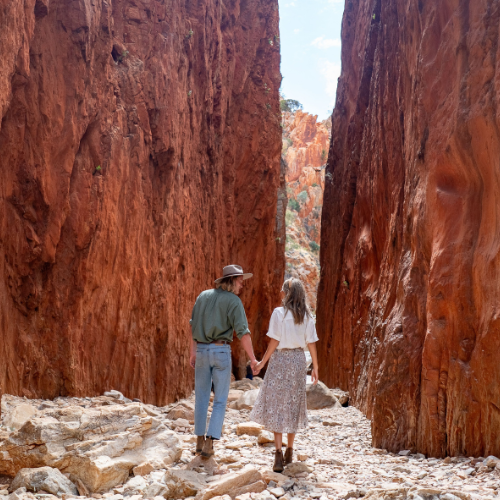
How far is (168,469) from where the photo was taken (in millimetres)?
5055

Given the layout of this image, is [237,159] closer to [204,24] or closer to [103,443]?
[204,24]

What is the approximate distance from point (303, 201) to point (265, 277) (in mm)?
38661

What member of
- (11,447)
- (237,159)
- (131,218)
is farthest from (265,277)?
(11,447)

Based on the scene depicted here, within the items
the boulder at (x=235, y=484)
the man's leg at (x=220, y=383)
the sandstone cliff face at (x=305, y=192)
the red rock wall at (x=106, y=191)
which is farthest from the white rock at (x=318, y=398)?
the sandstone cliff face at (x=305, y=192)

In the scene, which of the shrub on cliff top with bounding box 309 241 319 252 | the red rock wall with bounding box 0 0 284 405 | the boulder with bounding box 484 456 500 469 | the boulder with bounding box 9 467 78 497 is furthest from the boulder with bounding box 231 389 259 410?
the shrub on cliff top with bounding box 309 241 319 252

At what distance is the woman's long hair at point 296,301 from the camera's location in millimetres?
5555

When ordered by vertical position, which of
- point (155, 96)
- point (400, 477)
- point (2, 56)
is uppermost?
point (155, 96)

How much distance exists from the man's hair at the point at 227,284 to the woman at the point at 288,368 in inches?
21.4

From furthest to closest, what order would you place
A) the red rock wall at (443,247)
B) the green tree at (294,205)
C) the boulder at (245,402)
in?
the green tree at (294,205), the boulder at (245,402), the red rock wall at (443,247)

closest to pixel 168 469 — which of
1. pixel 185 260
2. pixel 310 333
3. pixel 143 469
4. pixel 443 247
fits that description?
pixel 143 469

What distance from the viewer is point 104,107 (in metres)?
9.71

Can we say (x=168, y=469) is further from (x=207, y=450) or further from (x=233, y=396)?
Result: (x=233, y=396)

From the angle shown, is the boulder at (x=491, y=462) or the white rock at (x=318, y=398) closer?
the boulder at (x=491, y=462)

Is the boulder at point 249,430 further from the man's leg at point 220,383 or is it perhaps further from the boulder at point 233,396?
the boulder at point 233,396
